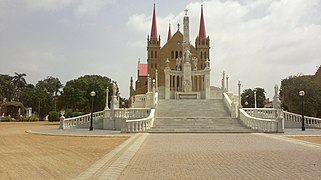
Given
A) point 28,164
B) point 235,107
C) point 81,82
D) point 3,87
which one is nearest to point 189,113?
point 235,107

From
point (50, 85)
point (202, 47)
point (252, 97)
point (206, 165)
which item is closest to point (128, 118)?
point (206, 165)

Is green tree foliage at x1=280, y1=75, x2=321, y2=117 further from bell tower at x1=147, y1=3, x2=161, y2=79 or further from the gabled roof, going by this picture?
the gabled roof

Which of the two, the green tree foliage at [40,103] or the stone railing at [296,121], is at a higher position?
the green tree foliage at [40,103]

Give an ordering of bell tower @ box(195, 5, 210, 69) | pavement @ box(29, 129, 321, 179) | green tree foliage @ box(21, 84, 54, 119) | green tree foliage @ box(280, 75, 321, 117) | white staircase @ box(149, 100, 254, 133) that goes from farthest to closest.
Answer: bell tower @ box(195, 5, 210, 69) → green tree foliage @ box(21, 84, 54, 119) → green tree foliage @ box(280, 75, 321, 117) → white staircase @ box(149, 100, 254, 133) → pavement @ box(29, 129, 321, 179)

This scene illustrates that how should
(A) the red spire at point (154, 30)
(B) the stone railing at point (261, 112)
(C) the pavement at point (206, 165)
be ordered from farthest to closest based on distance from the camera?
(A) the red spire at point (154, 30) → (B) the stone railing at point (261, 112) → (C) the pavement at point (206, 165)

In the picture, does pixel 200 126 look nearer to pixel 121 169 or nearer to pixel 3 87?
pixel 121 169

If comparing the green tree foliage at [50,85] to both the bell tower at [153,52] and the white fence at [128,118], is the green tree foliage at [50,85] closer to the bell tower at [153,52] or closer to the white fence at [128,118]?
the bell tower at [153,52]

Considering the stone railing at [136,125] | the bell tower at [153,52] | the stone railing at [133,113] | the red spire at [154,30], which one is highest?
the red spire at [154,30]

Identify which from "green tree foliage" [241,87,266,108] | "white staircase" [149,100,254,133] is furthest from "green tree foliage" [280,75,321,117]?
"green tree foliage" [241,87,266,108]

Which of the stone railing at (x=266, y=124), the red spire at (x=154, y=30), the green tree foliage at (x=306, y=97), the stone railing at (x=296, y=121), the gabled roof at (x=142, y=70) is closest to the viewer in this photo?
the stone railing at (x=266, y=124)

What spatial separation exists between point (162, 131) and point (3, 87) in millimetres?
89034

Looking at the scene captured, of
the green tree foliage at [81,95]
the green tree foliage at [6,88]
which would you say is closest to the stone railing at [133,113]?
the green tree foliage at [81,95]

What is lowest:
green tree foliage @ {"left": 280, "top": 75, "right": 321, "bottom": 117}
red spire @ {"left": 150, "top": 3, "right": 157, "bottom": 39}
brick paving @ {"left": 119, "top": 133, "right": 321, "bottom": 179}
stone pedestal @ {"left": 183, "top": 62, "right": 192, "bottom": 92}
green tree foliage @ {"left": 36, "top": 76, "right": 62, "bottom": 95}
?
brick paving @ {"left": 119, "top": 133, "right": 321, "bottom": 179}

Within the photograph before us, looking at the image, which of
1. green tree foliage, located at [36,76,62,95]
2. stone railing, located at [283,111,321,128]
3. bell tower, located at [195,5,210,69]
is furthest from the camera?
green tree foliage, located at [36,76,62,95]
